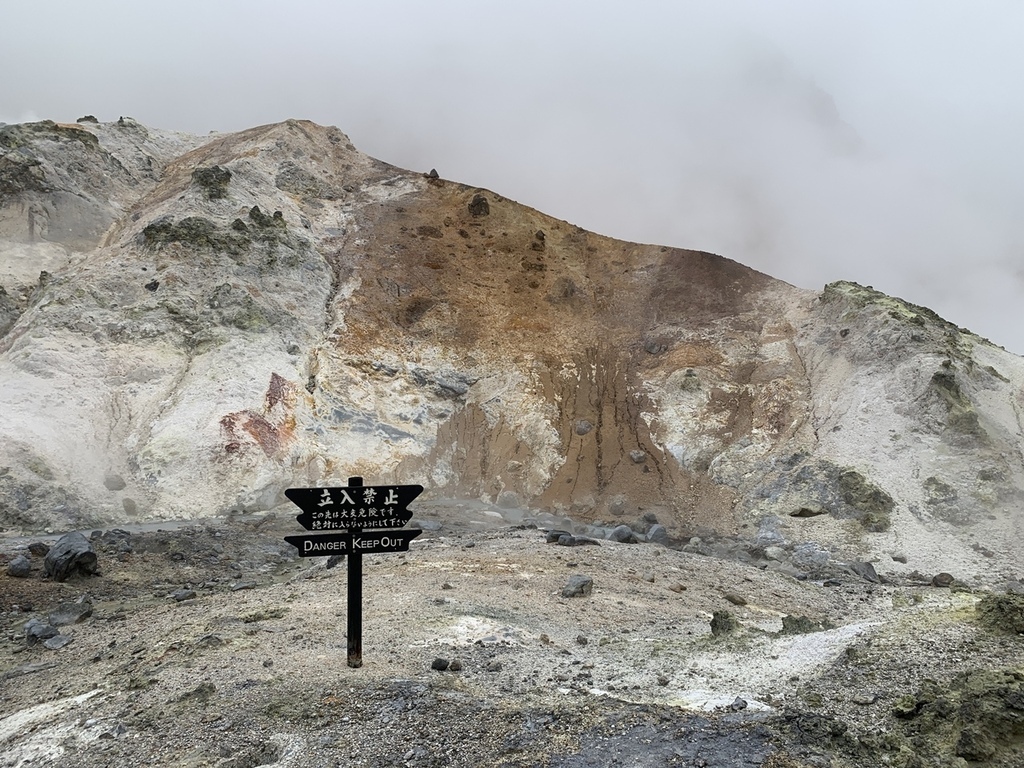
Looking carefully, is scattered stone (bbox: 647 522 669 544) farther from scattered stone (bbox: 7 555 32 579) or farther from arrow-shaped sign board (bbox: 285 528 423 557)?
scattered stone (bbox: 7 555 32 579)

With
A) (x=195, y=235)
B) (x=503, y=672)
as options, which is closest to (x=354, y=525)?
(x=503, y=672)

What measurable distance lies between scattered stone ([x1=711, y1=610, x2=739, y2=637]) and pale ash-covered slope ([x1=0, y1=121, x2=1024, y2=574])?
37.2 ft

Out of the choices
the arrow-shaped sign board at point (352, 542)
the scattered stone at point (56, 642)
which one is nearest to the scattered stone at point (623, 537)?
the arrow-shaped sign board at point (352, 542)

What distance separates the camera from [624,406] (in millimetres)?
28297

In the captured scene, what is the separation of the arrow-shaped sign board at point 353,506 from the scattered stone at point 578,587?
413 centimetres

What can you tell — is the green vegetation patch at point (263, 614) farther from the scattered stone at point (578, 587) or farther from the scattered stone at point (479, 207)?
the scattered stone at point (479, 207)

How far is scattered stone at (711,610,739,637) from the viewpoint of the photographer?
8.58m

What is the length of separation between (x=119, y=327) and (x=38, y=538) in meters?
11.3

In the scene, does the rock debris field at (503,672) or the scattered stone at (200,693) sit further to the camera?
the scattered stone at (200,693)

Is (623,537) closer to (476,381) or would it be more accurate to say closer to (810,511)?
(810,511)

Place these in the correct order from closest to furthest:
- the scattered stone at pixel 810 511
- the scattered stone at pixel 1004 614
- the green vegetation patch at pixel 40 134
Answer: the scattered stone at pixel 1004 614 → the scattered stone at pixel 810 511 → the green vegetation patch at pixel 40 134

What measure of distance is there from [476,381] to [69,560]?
18.9m

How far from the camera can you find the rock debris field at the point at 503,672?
5.20 metres

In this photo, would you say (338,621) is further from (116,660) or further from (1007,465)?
(1007,465)
